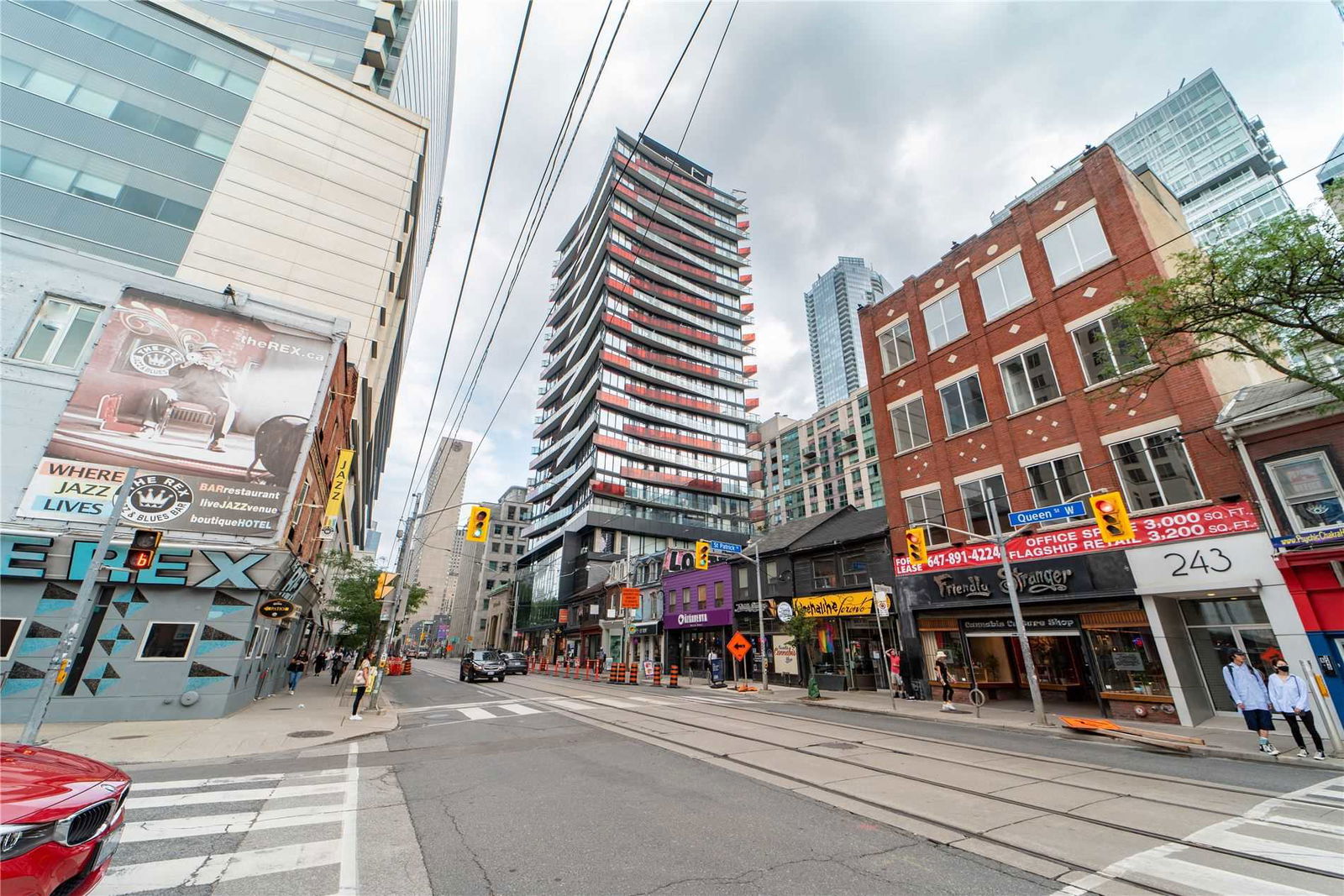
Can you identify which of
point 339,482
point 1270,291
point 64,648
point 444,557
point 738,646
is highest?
point 444,557

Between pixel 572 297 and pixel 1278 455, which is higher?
pixel 572 297

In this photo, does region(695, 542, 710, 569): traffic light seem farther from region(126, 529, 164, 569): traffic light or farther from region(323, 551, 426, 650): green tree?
region(126, 529, 164, 569): traffic light

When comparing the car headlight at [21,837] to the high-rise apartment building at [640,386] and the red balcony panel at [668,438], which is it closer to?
the high-rise apartment building at [640,386]

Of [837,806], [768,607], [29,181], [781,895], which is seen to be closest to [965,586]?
[768,607]

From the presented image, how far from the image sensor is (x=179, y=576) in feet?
48.3

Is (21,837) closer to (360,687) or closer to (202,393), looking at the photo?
(360,687)

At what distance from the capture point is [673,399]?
74625 millimetres

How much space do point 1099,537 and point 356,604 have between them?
115 feet

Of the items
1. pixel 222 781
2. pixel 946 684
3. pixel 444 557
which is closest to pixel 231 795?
pixel 222 781

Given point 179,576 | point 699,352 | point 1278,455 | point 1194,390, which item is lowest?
point 179,576

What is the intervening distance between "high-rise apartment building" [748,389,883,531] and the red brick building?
165 ft

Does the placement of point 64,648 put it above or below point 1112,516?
below

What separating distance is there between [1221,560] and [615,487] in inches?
2184

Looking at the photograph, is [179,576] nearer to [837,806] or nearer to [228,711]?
[228,711]
